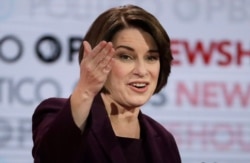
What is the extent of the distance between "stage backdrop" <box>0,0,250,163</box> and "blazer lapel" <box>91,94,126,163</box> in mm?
759

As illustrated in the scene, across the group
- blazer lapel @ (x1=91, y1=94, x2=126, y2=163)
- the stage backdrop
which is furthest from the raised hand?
the stage backdrop

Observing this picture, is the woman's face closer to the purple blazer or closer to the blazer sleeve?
the purple blazer

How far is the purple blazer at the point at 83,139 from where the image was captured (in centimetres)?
87

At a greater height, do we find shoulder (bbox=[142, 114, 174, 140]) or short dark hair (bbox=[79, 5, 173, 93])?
short dark hair (bbox=[79, 5, 173, 93])

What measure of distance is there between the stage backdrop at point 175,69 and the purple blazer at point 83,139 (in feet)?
2.21

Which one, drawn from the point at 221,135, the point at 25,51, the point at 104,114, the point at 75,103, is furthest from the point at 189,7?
the point at 75,103

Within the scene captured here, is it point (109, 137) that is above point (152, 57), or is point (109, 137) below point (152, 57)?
below

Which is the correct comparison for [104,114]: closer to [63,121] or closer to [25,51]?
[63,121]

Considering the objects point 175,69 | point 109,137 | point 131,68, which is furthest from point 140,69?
point 175,69

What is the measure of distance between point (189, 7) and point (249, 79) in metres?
0.32

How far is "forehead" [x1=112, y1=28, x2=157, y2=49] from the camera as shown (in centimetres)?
103

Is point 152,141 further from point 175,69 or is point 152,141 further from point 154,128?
point 175,69

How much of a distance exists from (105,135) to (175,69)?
853 millimetres

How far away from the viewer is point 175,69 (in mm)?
1817
